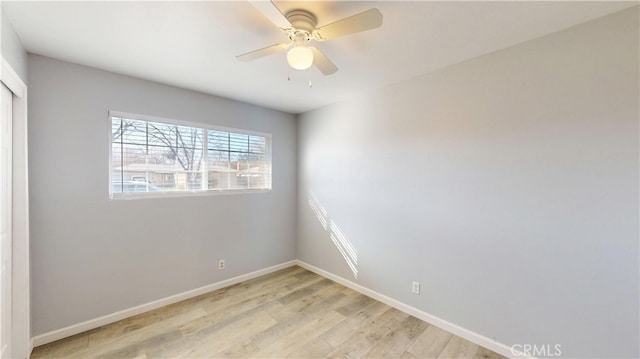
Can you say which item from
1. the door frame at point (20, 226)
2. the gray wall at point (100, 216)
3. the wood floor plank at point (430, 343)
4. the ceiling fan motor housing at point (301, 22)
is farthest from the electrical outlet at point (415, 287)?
the door frame at point (20, 226)

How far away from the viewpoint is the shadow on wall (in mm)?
3208

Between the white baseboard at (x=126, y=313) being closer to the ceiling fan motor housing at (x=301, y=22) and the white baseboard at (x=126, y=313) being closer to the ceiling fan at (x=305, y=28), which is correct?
the ceiling fan at (x=305, y=28)

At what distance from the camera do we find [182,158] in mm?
2936

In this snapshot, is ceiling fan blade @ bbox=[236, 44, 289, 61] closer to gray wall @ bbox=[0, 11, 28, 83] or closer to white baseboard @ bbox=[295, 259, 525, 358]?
gray wall @ bbox=[0, 11, 28, 83]

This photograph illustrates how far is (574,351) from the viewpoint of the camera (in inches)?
68.8

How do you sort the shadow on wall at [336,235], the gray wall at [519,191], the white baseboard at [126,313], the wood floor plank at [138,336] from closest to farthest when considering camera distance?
the gray wall at [519,191] < the wood floor plank at [138,336] < the white baseboard at [126,313] < the shadow on wall at [336,235]

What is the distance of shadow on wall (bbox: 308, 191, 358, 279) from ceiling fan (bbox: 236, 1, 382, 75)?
222cm

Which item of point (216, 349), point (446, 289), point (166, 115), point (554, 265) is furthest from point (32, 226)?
point (554, 265)

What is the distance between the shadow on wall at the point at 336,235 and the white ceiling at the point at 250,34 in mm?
1793

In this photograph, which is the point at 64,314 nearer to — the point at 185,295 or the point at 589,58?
the point at 185,295

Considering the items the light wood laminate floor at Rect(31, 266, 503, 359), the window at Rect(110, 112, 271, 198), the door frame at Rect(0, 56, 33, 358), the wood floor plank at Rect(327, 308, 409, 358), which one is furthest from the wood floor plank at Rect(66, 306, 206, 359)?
the wood floor plank at Rect(327, 308, 409, 358)

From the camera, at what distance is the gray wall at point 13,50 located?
5.10 ft

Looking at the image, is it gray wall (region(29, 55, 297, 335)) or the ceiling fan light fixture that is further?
gray wall (region(29, 55, 297, 335))

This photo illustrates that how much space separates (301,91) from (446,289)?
8.34 feet
